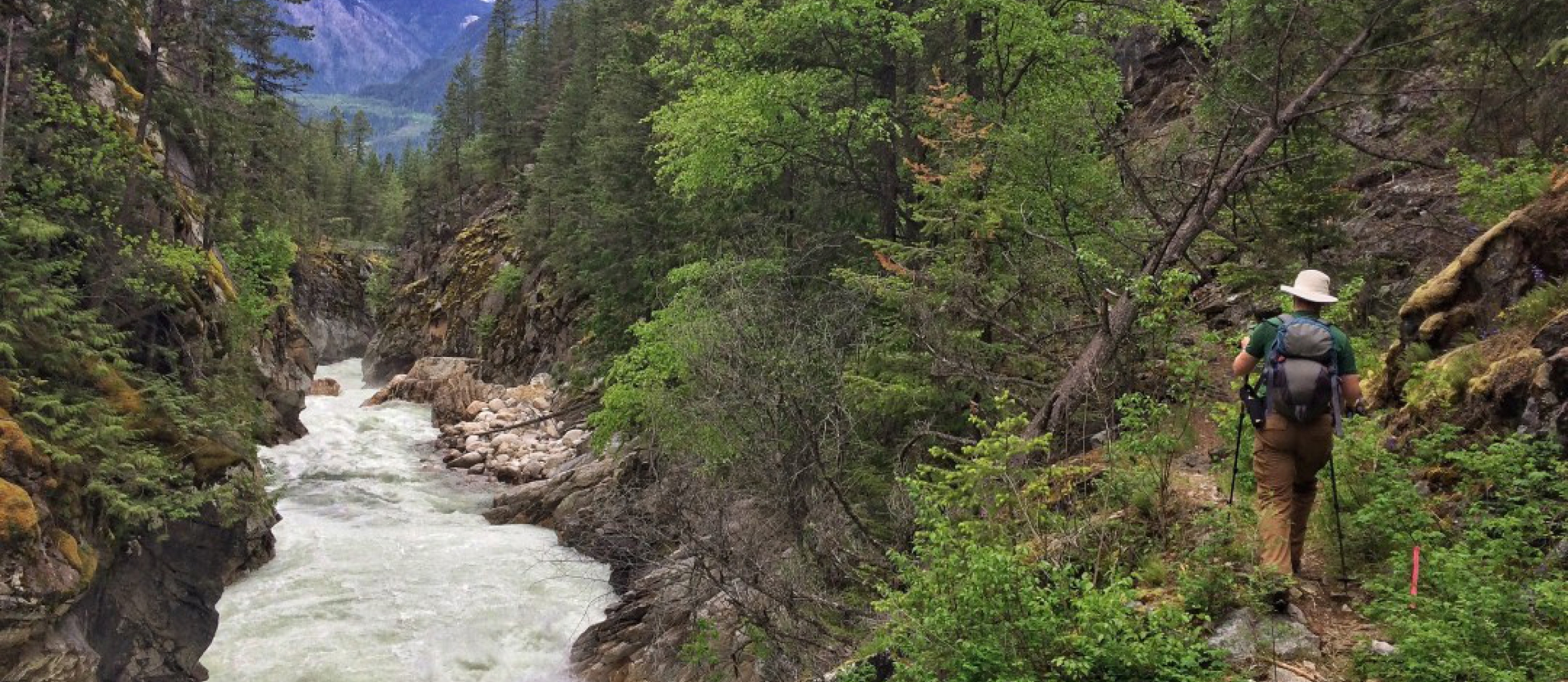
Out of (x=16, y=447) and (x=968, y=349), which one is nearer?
(x=968, y=349)

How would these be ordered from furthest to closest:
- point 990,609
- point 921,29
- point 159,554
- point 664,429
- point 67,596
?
point 921,29 < point 664,429 < point 159,554 < point 67,596 < point 990,609

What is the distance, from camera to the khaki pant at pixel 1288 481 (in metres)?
5.15

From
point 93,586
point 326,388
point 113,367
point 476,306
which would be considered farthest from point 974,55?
point 476,306

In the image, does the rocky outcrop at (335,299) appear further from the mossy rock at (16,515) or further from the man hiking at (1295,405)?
the man hiking at (1295,405)

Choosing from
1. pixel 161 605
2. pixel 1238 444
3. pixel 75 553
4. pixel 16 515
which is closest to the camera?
pixel 1238 444

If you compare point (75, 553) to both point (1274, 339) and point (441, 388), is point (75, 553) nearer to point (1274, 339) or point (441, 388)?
point (1274, 339)

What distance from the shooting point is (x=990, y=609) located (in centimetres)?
488

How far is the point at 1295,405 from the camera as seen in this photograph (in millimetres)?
5020

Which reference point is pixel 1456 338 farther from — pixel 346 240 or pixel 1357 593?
pixel 346 240

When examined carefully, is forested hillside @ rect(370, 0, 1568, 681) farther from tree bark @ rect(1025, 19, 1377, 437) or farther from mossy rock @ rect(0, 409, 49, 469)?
mossy rock @ rect(0, 409, 49, 469)

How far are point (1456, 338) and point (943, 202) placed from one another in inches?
192

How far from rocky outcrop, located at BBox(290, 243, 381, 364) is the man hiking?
175ft

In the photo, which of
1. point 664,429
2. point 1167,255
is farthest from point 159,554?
point 1167,255

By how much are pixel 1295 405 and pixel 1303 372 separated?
0.63 ft
